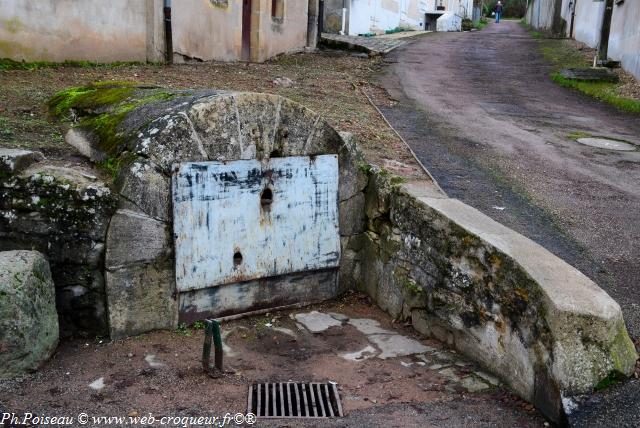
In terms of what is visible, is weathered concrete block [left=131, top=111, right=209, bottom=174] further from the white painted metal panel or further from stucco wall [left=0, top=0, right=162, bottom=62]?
stucco wall [left=0, top=0, right=162, bottom=62]

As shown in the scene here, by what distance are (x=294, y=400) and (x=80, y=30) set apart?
7.86m

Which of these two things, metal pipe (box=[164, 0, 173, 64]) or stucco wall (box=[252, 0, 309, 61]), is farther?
stucco wall (box=[252, 0, 309, 61])

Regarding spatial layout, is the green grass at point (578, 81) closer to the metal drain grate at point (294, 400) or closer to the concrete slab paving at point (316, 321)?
the concrete slab paving at point (316, 321)

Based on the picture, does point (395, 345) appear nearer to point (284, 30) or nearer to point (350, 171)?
point (350, 171)

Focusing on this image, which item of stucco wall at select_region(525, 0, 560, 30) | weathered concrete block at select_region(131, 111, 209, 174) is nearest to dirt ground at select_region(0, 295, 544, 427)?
weathered concrete block at select_region(131, 111, 209, 174)

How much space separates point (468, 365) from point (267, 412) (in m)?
1.49

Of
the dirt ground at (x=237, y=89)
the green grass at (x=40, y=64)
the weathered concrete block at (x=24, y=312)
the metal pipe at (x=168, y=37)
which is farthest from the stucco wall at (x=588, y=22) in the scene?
the weathered concrete block at (x=24, y=312)

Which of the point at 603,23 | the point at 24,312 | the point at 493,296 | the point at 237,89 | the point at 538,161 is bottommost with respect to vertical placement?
Result: the point at 24,312

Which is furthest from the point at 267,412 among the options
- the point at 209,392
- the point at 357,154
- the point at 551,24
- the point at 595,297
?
the point at 551,24

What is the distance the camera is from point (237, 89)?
32.3ft

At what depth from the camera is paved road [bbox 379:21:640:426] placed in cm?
539

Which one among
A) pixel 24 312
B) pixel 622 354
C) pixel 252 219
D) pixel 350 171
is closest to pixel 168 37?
pixel 350 171

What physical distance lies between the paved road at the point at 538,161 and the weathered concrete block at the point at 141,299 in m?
3.06

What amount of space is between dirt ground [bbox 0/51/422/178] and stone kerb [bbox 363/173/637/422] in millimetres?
1233
